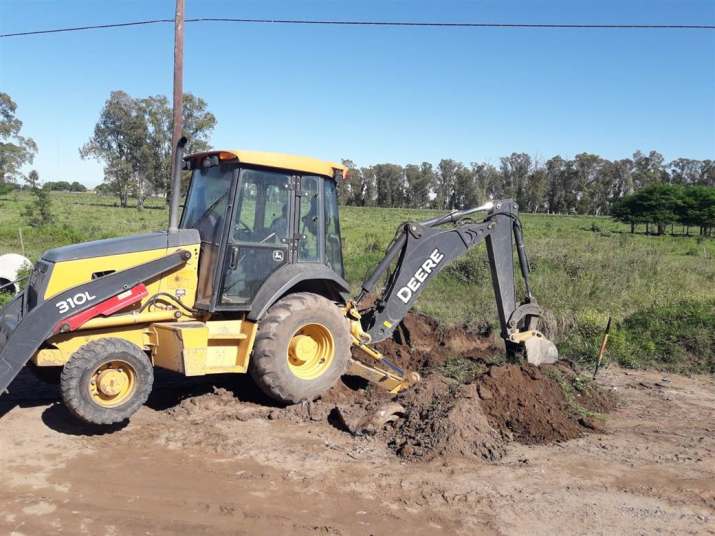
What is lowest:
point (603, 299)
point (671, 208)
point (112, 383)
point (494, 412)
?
point (494, 412)

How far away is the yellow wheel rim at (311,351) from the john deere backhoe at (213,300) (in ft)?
0.04

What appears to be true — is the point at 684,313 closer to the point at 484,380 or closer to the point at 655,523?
the point at 484,380

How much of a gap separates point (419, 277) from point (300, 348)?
5.75 feet

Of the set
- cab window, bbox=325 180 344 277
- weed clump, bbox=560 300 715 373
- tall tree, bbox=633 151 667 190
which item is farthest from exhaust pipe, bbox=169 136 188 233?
tall tree, bbox=633 151 667 190

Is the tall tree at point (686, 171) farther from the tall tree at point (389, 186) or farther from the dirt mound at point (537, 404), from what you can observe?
the dirt mound at point (537, 404)

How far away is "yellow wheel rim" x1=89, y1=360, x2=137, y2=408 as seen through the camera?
5.47 m

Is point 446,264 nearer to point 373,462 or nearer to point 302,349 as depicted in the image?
point 302,349

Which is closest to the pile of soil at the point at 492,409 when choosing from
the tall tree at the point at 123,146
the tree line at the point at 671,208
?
the tree line at the point at 671,208

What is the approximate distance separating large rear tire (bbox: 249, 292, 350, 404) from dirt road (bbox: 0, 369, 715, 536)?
0.38 meters

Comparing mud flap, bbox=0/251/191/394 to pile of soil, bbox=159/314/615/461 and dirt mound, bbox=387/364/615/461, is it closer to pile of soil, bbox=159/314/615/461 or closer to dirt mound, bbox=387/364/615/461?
pile of soil, bbox=159/314/615/461

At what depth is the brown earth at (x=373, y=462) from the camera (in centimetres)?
438

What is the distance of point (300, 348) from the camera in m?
6.59

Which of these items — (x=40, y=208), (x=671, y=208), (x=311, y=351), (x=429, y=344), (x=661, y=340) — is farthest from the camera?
(x=671, y=208)

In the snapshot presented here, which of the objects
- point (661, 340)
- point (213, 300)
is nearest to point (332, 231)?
point (213, 300)
